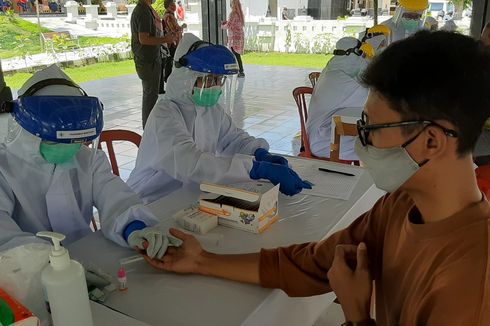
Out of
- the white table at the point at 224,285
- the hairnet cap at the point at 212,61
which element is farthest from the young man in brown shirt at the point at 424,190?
the hairnet cap at the point at 212,61

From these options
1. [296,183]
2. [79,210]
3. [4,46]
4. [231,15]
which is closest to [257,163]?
[296,183]

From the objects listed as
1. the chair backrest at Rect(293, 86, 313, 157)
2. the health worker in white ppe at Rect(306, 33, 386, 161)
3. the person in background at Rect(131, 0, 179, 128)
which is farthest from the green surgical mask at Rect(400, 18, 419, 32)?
the person in background at Rect(131, 0, 179, 128)

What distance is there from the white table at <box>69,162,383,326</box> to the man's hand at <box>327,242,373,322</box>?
0.18 m

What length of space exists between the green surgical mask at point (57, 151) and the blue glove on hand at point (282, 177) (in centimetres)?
66

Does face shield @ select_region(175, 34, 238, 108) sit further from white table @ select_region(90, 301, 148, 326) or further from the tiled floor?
the tiled floor

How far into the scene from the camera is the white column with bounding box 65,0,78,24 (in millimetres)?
5724

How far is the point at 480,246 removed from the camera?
28.8 inches

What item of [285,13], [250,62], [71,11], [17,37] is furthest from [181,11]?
[250,62]

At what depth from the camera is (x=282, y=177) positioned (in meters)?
1.57

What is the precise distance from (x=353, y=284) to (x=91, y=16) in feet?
21.8

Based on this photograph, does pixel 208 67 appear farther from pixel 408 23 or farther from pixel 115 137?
pixel 408 23

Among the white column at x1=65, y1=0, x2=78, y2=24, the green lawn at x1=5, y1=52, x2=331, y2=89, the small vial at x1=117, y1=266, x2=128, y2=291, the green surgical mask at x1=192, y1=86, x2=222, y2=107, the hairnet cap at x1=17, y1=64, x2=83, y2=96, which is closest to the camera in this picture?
the small vial at x1=117, y1=266, x2=128, y2=291

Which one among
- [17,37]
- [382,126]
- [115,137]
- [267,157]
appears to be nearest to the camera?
[382,126]

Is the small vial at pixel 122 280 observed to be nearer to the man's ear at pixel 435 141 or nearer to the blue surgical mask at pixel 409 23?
the man's ear at pixel 435 141
